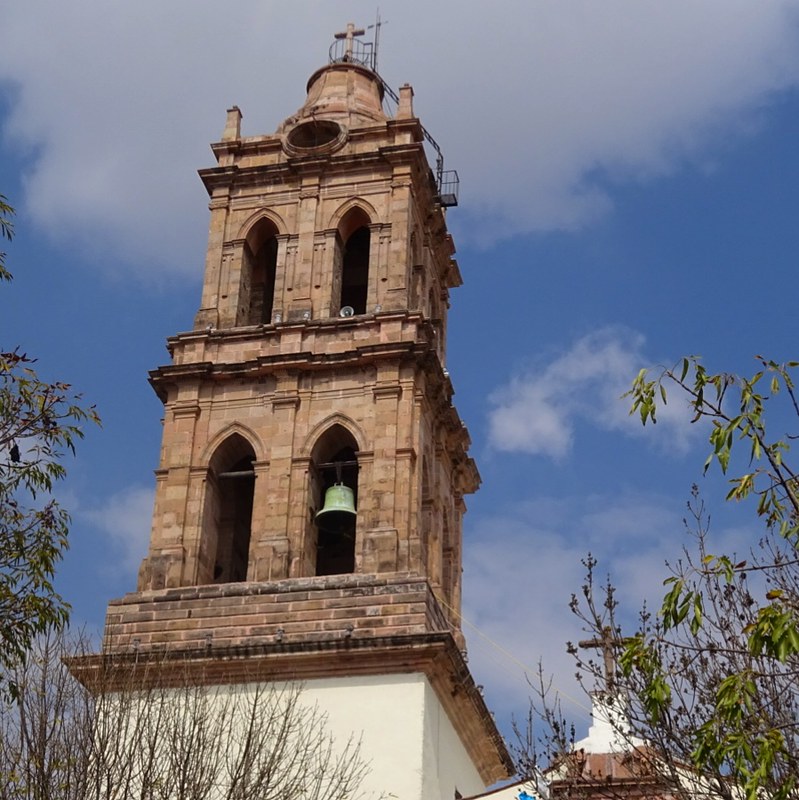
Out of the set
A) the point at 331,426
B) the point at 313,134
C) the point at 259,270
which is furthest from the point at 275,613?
the point at 313,134

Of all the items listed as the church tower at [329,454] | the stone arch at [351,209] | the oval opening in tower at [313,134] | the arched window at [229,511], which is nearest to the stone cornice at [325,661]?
the church tower at [329,454]

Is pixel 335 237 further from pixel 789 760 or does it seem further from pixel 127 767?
pixel 789 760

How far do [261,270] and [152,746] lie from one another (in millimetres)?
14755

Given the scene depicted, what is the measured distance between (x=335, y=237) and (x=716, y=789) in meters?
18.3

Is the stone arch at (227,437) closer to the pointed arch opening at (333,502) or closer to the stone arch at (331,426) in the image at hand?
→ the stone arch at (331,426)

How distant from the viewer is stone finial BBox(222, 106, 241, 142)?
3284 centimetres

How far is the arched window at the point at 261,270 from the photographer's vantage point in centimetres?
3144

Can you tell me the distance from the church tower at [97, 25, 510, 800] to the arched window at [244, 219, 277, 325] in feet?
0.17

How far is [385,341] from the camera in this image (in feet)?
94.1

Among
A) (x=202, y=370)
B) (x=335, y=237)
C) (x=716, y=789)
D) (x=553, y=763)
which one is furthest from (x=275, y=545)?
(x=716, y=789)

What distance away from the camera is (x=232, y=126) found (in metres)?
33.1

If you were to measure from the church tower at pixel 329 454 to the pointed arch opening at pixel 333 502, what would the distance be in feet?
0.16

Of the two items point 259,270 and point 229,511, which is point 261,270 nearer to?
point 259,270

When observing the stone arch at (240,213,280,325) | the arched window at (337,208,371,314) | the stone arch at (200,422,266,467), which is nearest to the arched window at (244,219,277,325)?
the stone arch at (240,213,280,325)
